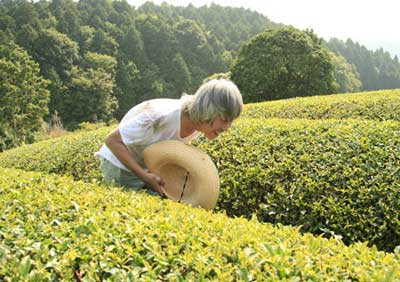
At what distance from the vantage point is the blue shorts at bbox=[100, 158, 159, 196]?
150 inches

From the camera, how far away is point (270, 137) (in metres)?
5.35

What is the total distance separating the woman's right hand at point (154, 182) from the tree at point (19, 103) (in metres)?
25.2

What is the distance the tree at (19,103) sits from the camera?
2781cm

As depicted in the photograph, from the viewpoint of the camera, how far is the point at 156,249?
2.17 m

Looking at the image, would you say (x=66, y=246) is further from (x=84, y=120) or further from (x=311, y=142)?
(x=84, y=120)

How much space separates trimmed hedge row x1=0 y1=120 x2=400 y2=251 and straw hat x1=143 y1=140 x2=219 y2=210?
3.27 ft

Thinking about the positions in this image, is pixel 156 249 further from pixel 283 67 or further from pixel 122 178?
pixel 283 67

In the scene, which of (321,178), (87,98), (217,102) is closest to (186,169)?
(217,102)

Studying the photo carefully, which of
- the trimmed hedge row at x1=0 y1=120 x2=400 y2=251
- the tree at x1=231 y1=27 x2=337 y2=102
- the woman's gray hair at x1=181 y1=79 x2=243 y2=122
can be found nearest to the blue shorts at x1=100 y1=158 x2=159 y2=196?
the woman's gray hair at x1=181 y1=79 x2=243 y2=122

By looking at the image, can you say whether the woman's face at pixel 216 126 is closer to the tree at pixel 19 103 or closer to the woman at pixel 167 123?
the woman at pixel 167 123

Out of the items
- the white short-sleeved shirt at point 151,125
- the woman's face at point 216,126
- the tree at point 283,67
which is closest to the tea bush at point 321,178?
the woman's face at point 216,126

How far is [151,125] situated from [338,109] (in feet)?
19.7

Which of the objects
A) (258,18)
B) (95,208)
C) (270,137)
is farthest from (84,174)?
(258,18)

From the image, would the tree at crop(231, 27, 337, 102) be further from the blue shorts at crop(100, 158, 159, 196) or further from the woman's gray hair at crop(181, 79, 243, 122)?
the woman's gray hair at crop(181, 79, 243, 122)
